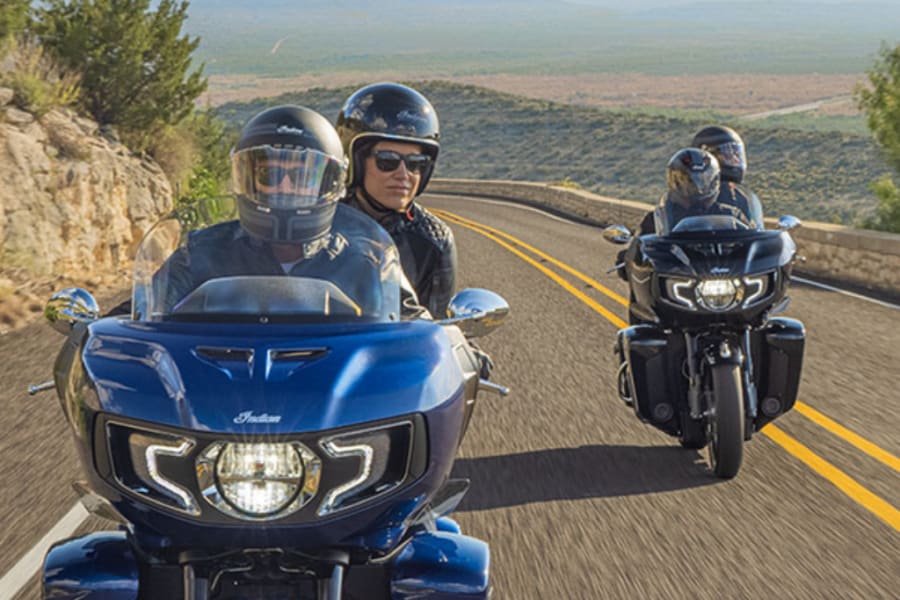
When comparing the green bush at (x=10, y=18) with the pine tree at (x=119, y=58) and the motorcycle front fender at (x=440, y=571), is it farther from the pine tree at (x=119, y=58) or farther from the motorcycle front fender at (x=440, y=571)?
the motorcycle front fender at (x=440, y=571)

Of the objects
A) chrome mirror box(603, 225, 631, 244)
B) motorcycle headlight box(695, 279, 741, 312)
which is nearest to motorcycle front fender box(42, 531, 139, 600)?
motorcycle headlight box(695, 279, 741, 312)

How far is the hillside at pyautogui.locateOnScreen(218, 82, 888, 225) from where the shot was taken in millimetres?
55188

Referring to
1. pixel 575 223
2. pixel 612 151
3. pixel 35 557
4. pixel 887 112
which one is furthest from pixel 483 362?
pixel 612 151

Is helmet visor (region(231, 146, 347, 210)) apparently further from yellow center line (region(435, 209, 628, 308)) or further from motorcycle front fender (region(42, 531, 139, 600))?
yellow center line (region(435, 209, 628, 308))

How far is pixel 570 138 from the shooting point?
3561 inches

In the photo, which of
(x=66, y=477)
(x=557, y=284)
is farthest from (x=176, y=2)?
(x=66, y=477)

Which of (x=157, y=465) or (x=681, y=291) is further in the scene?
(x=681, y=291)

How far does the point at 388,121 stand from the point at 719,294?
209 centimetres

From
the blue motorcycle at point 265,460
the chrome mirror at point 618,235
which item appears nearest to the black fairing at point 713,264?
the chrome mirror at point 618,235

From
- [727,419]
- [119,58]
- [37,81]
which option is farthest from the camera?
[119,58]

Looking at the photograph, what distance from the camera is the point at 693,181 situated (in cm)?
729

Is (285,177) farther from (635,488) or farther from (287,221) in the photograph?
(635,488)

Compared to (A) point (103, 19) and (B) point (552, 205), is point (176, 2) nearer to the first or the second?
(A) point (103, 19)

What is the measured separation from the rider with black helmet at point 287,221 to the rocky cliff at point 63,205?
9.28 metres
